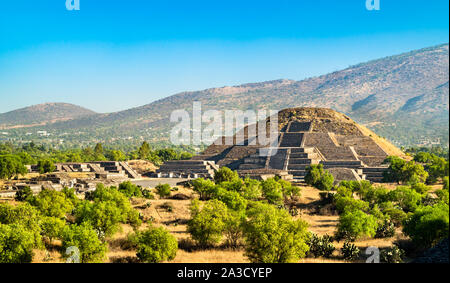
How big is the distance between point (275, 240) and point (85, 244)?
A: 29.8ft

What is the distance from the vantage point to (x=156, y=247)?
75.4ft

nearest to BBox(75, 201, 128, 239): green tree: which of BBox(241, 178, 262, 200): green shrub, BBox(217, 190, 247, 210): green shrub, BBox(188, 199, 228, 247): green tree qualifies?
BBox(188, 199, 228, 247): green tree

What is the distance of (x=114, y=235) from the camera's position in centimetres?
2973

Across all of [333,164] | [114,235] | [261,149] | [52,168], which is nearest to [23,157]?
[52,168]

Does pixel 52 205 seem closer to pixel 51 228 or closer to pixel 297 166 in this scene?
pixel 51 228

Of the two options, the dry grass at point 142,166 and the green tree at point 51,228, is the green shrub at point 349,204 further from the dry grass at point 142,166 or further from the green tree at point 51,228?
the dry grass at point 142,166

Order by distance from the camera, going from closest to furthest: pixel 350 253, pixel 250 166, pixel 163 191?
pixel 350 253 → pixel 163 191 → pixel 250 166

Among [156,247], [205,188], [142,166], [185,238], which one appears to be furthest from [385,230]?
[142,166]

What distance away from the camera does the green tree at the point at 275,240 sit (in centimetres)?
2106

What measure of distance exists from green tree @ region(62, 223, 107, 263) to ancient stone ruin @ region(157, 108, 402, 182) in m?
38.3

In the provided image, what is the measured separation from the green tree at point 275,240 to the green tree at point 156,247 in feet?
13.1

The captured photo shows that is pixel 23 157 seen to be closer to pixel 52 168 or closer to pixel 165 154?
pixel 52 168

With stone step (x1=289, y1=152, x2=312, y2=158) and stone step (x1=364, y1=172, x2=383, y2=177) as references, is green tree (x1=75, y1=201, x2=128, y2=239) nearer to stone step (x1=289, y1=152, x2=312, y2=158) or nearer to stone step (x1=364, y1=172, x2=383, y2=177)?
stone step (x1=289, y1=152, x2=312, y2=158)

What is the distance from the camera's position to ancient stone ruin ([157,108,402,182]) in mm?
63406
